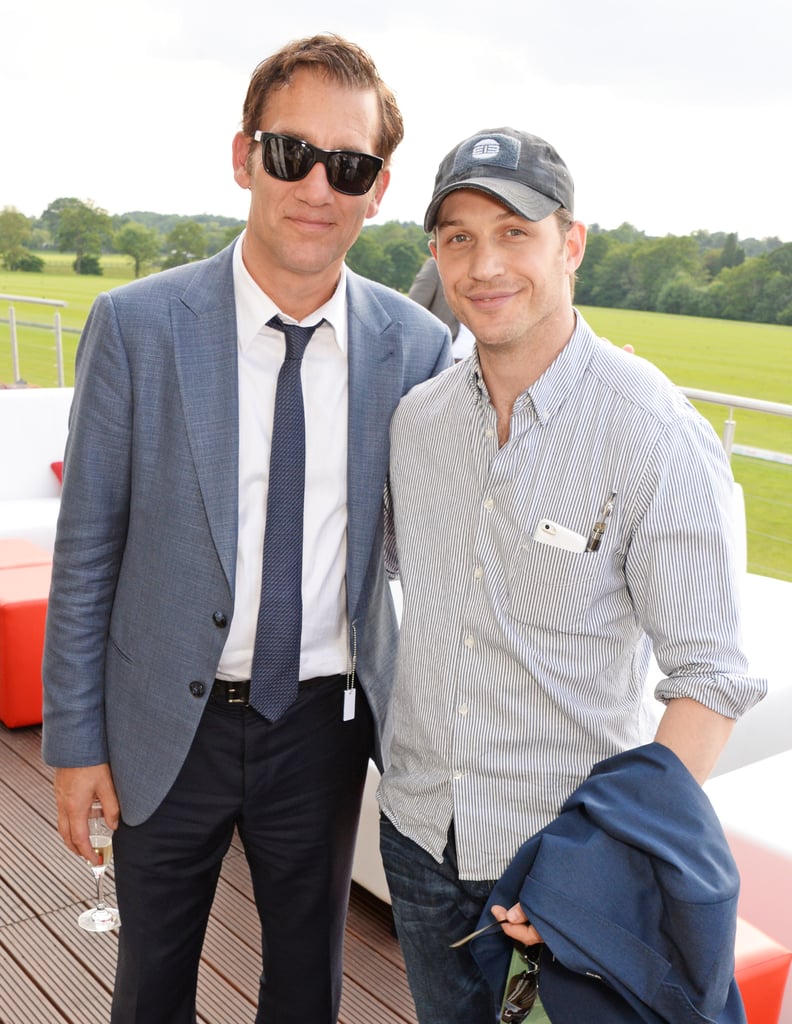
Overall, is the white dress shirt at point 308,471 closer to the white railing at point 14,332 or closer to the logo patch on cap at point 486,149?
the logo patch on cap at point 486,149

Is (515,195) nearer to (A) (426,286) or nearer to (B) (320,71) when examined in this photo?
(B) (320,71)

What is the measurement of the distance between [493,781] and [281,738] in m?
0.40

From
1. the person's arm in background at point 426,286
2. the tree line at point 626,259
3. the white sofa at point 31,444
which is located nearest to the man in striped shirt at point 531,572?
the white sofa at point 31,444

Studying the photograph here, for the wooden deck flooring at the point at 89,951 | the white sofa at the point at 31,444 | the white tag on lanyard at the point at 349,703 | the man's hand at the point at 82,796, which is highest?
the white tag on lanyard at the point at 349,703

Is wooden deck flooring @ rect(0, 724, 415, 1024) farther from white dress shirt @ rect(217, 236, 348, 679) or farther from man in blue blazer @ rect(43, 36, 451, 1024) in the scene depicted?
white dress shirt @ rect(217, 236, 348, 679)

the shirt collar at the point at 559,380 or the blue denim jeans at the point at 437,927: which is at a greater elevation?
the shirt collar at the point at 559,380

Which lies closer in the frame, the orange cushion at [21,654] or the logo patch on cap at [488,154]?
the logo patch on cap at [488,154]

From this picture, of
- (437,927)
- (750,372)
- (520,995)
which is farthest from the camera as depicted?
(750,372)

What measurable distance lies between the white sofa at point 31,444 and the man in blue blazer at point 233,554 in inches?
141

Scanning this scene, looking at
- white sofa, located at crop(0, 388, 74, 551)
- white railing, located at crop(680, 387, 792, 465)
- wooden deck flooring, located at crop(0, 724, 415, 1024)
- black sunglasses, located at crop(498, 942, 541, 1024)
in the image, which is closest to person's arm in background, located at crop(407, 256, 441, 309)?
white railing, located at crop(680, 387, 792, 465)

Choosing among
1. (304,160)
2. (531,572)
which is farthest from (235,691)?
(304,160)

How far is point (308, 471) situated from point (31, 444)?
4.00m

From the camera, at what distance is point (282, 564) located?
4.93ft

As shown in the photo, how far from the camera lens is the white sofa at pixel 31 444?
508 centimetres
